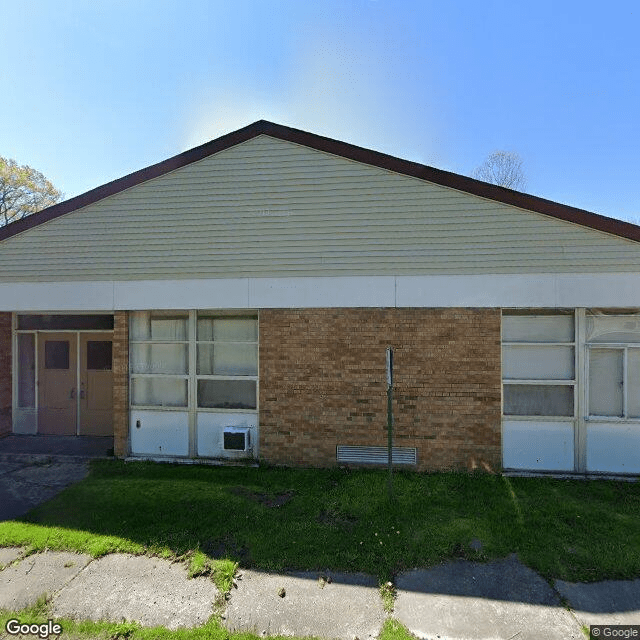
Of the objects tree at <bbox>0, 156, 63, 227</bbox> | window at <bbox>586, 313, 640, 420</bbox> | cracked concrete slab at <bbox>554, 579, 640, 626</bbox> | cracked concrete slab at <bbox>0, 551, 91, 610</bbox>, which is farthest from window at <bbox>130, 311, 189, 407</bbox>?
tree at <bbox>0, 156, 63, 227</bbox>

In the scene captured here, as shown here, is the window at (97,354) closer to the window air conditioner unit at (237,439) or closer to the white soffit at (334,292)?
the white soffit at (334,292)

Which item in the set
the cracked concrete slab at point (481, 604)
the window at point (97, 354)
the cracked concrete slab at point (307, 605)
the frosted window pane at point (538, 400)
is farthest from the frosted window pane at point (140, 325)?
the frosted window pane at point (538, 400)

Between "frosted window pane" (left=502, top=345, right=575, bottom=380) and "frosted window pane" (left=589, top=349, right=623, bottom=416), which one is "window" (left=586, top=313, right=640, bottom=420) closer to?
"frosted window pane" (left=589, top=349, right=623, bottom=416)

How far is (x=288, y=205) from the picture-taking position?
685 centimetres

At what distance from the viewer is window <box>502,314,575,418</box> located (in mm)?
6398

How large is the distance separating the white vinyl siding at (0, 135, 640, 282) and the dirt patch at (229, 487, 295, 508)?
3.46m

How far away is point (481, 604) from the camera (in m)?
3.51

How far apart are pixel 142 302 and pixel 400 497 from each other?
5419 mm

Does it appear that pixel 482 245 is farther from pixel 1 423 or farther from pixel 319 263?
pixel 1 423

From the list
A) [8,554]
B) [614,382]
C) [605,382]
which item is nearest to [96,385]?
[8,554]

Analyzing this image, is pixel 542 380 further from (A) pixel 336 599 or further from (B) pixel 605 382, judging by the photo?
(A) pixel 336 599

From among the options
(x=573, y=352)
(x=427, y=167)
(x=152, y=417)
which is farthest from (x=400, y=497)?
(x=427, y=167)

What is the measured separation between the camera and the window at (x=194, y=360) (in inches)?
279

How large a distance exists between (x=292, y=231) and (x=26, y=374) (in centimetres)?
683
